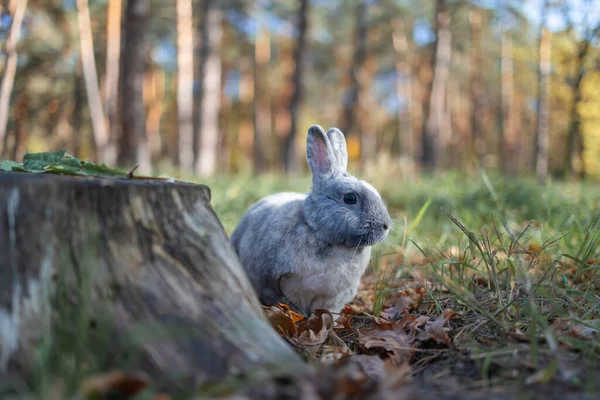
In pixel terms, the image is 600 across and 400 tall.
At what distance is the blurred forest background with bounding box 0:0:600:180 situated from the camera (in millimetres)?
10758

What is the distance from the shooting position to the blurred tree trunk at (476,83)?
81.4ft

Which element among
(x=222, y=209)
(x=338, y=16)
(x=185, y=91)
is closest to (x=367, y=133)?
(x=338, y=16)

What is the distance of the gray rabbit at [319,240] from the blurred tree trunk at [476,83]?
67.4 feet

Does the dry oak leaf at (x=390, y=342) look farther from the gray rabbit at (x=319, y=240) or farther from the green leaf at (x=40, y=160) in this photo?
the green leaf at (x=40, y=160)

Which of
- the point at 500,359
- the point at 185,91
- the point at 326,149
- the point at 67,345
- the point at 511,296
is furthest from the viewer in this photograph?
the point at 185,91

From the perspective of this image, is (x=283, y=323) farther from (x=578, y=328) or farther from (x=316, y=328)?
(x=578, y=328)

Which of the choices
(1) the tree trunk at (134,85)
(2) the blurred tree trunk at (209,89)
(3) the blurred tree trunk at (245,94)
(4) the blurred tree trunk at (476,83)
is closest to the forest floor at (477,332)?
(1) the tree trunk at (134,85)

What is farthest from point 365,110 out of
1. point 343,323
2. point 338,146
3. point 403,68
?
point 343,323

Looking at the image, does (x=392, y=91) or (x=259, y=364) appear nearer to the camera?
(x=259, y=364)

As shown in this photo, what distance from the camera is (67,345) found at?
5.22ft

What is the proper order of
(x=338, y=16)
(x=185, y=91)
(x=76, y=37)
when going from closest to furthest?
(x=185, y=91) < (x=76, y=37) < (x=338, y=16)

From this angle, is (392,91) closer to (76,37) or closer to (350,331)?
(76,37)

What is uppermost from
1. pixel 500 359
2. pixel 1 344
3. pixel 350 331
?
pixel 1 344

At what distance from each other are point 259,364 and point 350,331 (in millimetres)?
1158
